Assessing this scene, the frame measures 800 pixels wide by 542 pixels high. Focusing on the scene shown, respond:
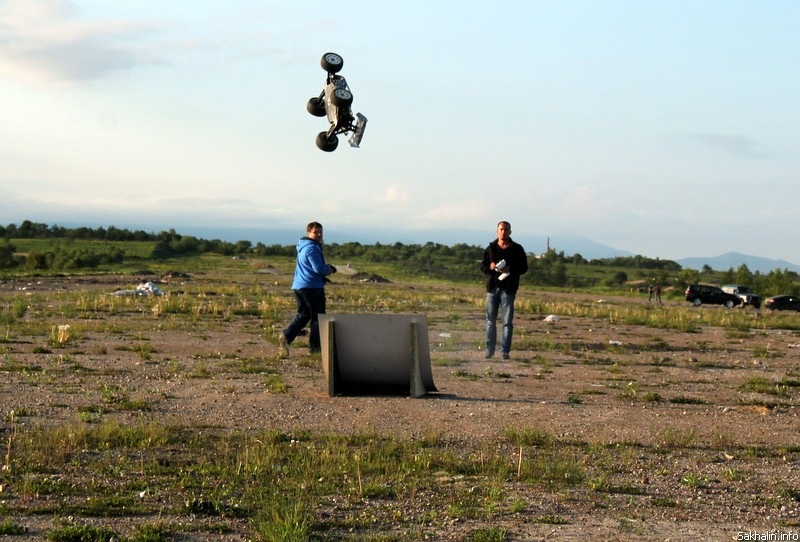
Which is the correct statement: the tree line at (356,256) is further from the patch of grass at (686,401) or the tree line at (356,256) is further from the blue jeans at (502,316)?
the patch of grass at (686,401)

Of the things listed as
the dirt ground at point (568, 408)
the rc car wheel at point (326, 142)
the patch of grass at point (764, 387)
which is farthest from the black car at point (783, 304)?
the rc car wheel at point (326, 142)

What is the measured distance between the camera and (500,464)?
293 inches

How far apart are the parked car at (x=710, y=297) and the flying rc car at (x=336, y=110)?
49513 mm

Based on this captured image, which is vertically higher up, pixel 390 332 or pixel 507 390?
pixel 390 332

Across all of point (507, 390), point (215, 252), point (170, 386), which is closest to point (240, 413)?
point (170, 386)

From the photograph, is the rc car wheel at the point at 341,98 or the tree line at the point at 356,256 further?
the tree line at the point at 356,256

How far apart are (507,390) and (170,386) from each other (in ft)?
13.3

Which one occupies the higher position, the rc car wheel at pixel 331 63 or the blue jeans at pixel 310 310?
the rc car wheel at pixel 331 63

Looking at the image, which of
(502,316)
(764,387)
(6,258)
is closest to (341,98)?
(502,316)

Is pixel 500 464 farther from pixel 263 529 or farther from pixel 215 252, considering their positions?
pixel 215 252

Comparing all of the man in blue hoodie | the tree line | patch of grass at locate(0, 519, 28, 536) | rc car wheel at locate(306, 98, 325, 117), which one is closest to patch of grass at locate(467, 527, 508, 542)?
patch of grass at locate(0, 519, 28, 536)

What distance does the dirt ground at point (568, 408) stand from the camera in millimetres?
6262

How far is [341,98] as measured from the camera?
38.3 ft

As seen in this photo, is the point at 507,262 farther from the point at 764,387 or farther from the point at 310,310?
the point at 764,387
